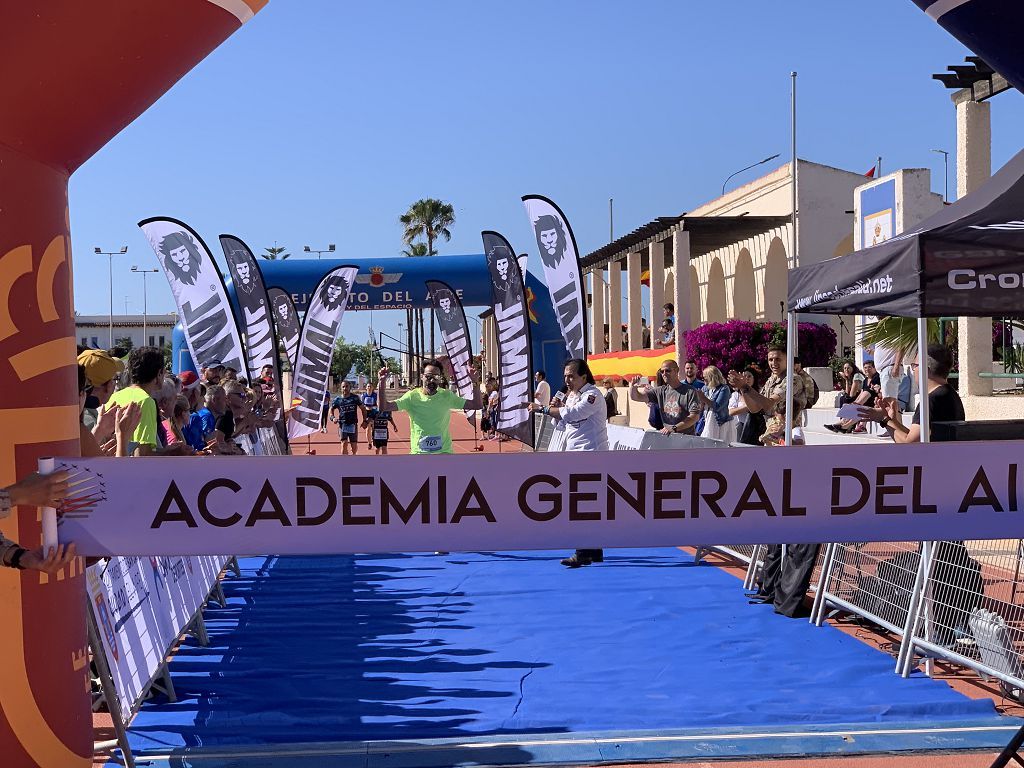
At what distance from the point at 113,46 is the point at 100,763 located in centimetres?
327

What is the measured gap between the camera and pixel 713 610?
830cm

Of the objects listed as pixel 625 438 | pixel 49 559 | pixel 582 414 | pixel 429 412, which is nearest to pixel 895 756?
pixel 49 559

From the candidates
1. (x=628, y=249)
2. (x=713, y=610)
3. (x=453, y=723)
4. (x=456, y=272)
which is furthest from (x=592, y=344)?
(x=453, y=723)

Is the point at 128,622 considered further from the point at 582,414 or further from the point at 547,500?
the point at 582,414

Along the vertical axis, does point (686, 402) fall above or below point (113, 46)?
below

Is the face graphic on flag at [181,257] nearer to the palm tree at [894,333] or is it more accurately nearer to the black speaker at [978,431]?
the palm tree at [894,333]

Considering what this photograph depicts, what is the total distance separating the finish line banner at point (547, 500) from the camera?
4273mm

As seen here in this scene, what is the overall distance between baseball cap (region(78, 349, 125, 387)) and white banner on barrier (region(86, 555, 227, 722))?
0.97 meters

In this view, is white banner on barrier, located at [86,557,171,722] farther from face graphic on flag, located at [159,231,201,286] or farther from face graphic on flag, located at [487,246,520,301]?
face graphic on flag, located at [487,246,520,301]

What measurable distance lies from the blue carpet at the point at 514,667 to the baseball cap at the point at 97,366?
1814 millimetres

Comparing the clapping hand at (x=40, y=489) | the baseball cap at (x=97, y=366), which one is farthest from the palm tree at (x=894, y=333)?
the clapping hand at (x=40, y=489)

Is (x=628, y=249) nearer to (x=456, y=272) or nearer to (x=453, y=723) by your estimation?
(x=456, y=272)

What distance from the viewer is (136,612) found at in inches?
231

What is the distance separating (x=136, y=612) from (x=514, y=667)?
228 centimetres
